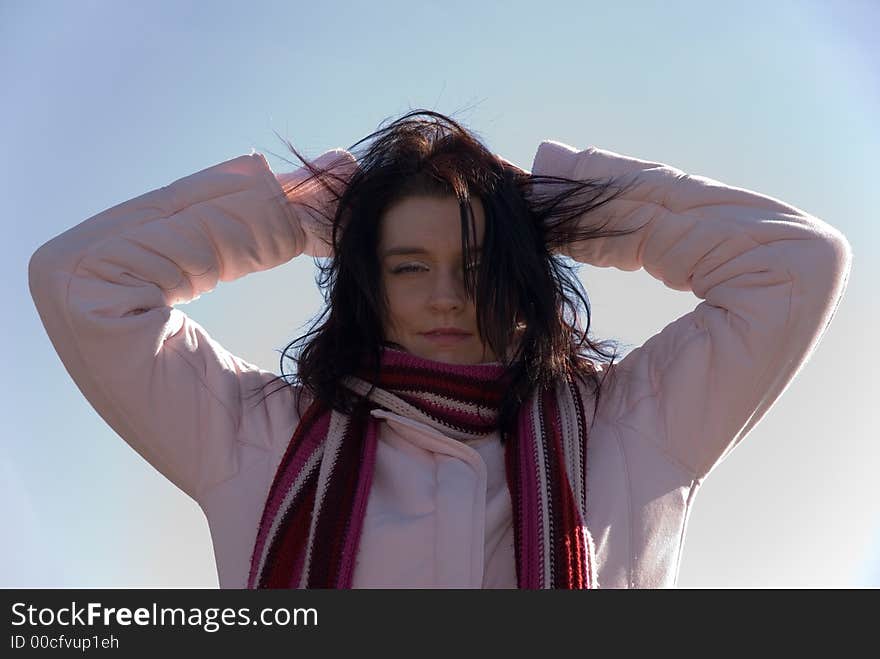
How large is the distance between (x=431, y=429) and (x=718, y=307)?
70cm

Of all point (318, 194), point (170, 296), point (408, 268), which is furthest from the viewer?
point (318, 194)

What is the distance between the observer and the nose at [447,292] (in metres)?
3.03

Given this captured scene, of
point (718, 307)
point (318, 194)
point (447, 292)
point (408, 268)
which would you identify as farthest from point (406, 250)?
point (718, 307)

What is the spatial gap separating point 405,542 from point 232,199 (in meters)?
0.97

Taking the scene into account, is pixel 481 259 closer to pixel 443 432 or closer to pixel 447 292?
pixel 447 292

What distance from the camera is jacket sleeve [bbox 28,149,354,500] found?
309 centimetres

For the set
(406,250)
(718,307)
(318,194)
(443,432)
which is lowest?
(443,432)

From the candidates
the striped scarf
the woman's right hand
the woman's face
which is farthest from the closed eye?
the woman's right hand

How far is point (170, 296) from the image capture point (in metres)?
3.27

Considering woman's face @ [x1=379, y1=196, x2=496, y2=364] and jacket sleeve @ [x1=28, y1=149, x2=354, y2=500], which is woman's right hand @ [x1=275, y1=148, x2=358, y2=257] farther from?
woman's face @ [x1=379, y1=196, x2=496, y2=364]

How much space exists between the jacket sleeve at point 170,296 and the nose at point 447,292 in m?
0.44

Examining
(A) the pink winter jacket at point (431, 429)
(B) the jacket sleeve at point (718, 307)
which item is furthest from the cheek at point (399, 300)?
(B) the jacket sleeve at point (718, 307)

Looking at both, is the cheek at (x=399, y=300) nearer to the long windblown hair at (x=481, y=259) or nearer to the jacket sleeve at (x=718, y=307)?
the long windblown hair at (x=481, y=259)

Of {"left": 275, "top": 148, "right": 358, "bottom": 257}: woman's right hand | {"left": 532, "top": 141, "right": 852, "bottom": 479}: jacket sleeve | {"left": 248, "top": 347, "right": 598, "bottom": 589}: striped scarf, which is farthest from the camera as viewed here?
{"left": 275, "top": 148, "right": 358, "bottom": 257}: woman's right hand
